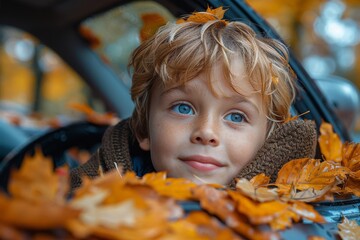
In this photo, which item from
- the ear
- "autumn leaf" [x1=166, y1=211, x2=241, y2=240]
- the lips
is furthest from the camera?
the ear

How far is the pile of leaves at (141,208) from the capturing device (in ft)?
2.98

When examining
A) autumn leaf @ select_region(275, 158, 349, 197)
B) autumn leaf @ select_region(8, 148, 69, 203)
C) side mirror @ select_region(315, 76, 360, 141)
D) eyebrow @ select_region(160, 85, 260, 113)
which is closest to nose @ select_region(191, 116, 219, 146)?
eyebrow @ select_region(160, 85, 260, 113)

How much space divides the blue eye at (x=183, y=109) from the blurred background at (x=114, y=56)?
0.69 m

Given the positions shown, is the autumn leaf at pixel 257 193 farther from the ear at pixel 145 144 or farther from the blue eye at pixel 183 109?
the ear at pixel 145 144

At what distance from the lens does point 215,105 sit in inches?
68.1

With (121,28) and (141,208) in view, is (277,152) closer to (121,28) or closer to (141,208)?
(141,208)

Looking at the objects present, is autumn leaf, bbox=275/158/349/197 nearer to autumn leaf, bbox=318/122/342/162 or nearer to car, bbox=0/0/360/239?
car, bbox=0/0/360/239

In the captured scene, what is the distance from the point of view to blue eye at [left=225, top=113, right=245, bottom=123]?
5.79 feet

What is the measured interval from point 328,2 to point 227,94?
390 inches

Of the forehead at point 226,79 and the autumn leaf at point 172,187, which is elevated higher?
the forehead at point 226,79

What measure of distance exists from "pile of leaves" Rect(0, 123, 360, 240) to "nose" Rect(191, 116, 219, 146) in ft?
0.92

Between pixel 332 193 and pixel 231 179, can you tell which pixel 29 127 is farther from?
pixel 332 193

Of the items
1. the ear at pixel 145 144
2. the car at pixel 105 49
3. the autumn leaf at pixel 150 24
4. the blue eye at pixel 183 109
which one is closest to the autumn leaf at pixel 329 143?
the car at pixel 105 49

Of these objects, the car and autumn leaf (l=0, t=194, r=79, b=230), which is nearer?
autumn leaf (l=0, t=194, r=79, b=230)
